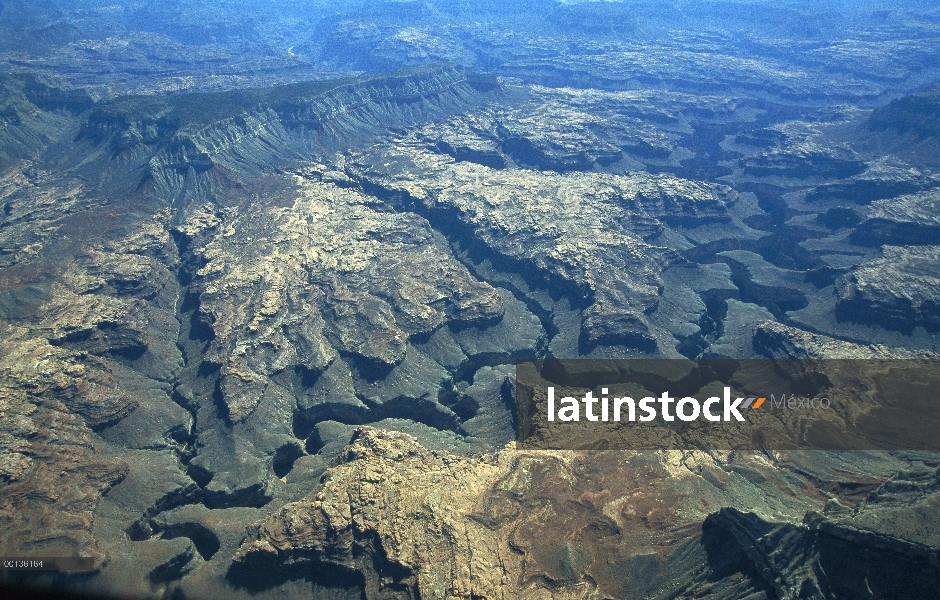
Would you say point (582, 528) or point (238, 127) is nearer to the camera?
point (582, 528)

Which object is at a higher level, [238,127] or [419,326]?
[238,127]

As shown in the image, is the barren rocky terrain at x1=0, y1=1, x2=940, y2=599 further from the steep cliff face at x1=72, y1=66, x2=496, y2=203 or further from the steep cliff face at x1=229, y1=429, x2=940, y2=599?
the steep cliff face at x1=72, y1=66, x2=496, y2=203

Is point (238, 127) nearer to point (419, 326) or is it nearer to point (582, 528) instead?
point (419, 326)

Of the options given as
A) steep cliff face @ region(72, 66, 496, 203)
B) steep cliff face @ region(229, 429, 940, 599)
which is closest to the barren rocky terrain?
steep cliff face @ region(229, 429, 940, 599)

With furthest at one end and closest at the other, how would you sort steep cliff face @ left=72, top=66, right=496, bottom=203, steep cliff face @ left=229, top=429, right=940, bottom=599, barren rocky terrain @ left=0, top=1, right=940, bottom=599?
steep cliff face @ left=72, top=66, right=496, bottom=203 < barren rocky terrain @ left=0, top=1, right=940, bottom=599 < steep cliff face @ left=229, top=429, right=940, bottom=599

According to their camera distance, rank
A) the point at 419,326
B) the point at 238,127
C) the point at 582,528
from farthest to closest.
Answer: the point at 238,127 < the point at 419,326 < the point at 582,528

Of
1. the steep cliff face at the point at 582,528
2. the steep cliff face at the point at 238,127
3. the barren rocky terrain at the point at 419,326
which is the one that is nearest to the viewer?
the steep cliff face at the point at 582,528

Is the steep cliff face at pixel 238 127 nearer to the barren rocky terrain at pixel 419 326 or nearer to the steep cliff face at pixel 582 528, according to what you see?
the barren rocky terrain at pixel 419 326

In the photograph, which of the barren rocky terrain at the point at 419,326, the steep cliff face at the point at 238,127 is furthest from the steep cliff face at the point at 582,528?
the steep cliff face at the point at 238,127

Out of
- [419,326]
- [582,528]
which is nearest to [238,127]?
[419,326]
